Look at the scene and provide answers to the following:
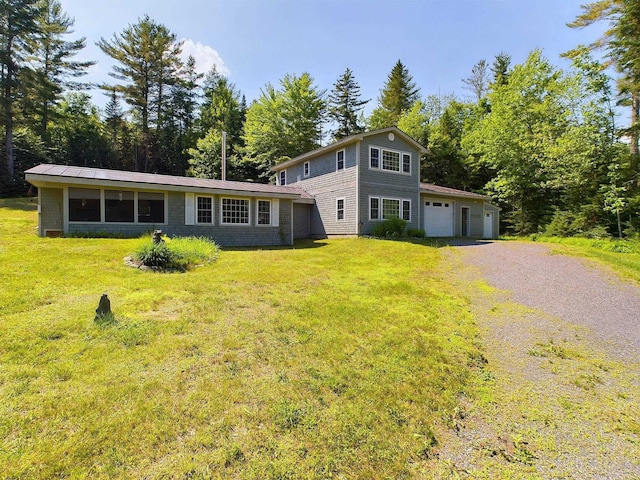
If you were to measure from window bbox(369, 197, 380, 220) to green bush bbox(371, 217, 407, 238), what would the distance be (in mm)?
505

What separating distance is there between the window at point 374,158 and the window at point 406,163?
1.89 m

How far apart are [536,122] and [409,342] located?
83.1ft

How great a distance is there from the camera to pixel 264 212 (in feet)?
48.0

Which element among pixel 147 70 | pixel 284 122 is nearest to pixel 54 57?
pixel 147 70

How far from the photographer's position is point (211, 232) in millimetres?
13336

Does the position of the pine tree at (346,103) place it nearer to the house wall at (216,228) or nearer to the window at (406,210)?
the window at (406,210)

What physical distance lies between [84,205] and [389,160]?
14.1 m

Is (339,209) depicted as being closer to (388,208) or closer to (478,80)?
(388,208)

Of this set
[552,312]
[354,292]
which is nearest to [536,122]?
[552,312]

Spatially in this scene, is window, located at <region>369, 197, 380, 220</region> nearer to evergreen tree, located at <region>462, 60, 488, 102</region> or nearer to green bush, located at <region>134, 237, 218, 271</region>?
green bush, located at <region>134, 237, 218, 271</region>

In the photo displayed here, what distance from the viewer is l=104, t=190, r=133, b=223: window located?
1170cm

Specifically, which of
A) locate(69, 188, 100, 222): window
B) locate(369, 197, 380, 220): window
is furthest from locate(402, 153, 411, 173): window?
locate(69, 188, 100, 222): window

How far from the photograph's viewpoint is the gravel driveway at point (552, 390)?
99.6 inches

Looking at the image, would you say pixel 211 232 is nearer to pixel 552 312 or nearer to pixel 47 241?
pixel 47 241
